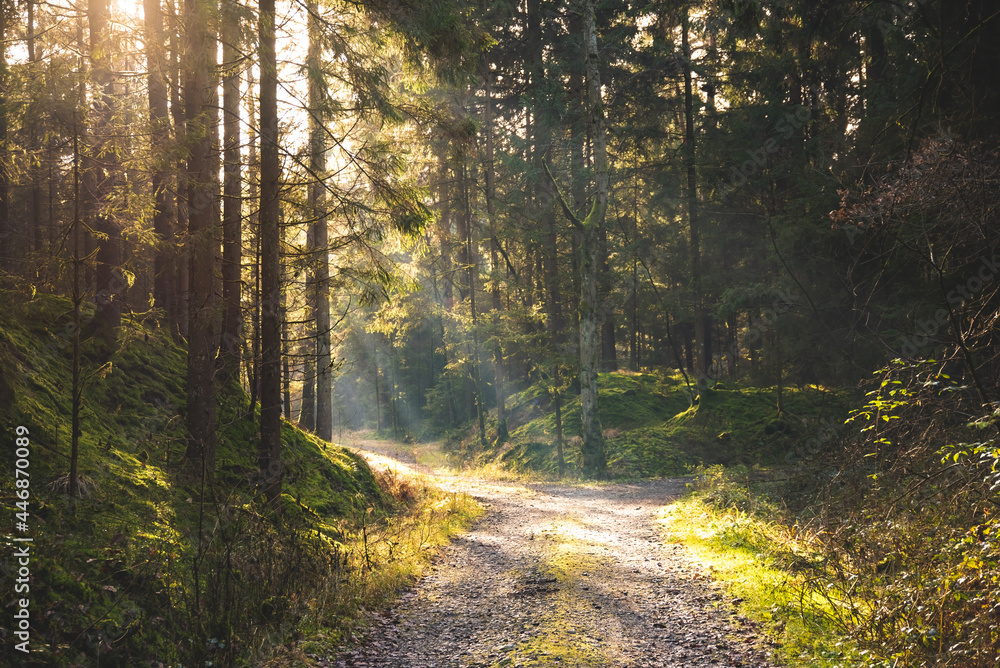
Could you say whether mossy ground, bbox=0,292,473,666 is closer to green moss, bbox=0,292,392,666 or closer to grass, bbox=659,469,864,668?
green moss, bbox=0,292,392,666

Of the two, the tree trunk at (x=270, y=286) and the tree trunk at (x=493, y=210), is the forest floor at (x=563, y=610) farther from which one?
the tree trunk at (x=493, y=210)

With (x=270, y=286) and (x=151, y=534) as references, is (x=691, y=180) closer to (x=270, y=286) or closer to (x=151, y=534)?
(x=270, y=286)

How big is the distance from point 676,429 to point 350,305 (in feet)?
45.1

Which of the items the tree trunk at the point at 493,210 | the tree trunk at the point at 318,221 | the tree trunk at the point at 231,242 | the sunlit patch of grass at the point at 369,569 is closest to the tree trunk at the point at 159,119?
the tree trunk at the point at 231,242

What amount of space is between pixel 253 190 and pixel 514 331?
1293 cm

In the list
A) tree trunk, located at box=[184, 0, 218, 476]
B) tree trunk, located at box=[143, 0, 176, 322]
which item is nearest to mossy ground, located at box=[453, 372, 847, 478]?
tree trunk, located at box=[184, 0, 218, 476]

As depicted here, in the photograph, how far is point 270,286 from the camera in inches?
276

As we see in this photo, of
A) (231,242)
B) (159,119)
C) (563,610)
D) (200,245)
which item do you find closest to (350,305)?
(231,242)

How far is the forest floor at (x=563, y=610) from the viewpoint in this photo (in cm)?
471

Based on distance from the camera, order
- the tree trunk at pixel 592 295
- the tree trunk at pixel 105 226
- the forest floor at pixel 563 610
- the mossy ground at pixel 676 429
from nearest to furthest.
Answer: the forest floor at pixel 563 610 → the tree trunk at pixel 105 226 → the tree trunk at pixel 592 295 → the mossy ground at pixel 676 429

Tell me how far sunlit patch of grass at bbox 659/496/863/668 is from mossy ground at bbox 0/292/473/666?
148 inches

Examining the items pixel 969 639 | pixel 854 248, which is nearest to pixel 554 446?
pixel 854 248

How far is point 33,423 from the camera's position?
5035 mm

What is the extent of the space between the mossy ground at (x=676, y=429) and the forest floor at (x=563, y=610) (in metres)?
8.82
